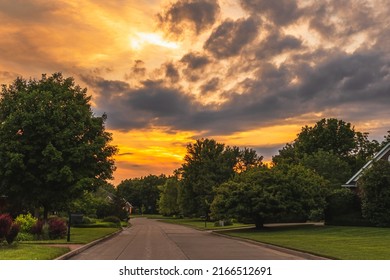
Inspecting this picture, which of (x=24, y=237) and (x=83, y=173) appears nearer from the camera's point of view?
(x=24, y=237)

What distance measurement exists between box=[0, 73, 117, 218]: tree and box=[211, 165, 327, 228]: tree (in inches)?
650

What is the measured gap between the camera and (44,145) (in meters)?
33.3

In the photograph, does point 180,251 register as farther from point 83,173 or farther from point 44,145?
point 44,145

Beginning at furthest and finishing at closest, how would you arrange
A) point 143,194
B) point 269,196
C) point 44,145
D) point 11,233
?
point 143,194 < point 269,196 < point 44,145 < point 11,233

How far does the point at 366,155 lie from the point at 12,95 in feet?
248

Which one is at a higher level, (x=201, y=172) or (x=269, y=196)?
(x=201, y=172)

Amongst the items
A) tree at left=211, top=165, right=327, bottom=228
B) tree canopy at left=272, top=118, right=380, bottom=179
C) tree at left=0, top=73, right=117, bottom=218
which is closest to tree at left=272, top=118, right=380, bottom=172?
tree canopy at left=272, top=118, right=380, bottom=179

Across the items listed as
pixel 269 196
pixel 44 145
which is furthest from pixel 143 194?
pixel 44 145

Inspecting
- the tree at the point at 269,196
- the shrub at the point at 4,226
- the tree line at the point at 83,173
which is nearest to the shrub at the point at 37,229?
the tree line at the point at 83,173

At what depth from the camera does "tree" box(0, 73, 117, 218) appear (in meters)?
32.4

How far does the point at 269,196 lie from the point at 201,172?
171ft

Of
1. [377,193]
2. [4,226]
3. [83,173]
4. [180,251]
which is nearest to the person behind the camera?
[4,226]

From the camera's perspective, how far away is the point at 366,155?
96562 millimetres

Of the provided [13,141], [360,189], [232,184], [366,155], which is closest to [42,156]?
[13,141]
